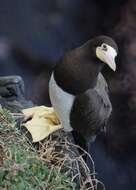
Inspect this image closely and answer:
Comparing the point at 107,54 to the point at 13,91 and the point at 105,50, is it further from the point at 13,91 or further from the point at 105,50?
the point at 13,91

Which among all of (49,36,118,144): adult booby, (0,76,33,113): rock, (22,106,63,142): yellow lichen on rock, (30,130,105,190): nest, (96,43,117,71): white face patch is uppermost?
(96,43,117,71): white face patch

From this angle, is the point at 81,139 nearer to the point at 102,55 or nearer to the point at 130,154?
the point at 102,55

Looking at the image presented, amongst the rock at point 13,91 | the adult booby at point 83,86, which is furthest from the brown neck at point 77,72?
the rock at point 13,91

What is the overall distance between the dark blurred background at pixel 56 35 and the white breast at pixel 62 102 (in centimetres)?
28

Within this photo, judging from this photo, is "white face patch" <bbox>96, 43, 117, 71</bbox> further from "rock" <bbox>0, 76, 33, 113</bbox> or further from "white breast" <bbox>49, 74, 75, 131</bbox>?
"rock" <bbox>0, 76, 33, 113</bbox>

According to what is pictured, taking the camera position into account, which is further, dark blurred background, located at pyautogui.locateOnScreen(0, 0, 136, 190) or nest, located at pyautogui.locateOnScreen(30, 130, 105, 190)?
dark blurred background, located at pyautogui.locateOnScreen(0, 0, 136, 190)

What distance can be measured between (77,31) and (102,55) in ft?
1.22

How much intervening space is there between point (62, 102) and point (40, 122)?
0.10 meters

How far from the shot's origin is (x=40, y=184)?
2.39ft

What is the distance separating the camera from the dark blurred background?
1.22 meters

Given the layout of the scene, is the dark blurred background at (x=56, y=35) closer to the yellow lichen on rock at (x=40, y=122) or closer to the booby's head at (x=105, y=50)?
the yellow lichen on rock at (x=40, y=122)

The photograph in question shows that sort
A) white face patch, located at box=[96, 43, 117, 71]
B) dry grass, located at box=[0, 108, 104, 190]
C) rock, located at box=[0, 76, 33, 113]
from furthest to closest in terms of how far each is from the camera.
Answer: rock, located at box=[0, 76, 33, 113] < white face patch, located at box=[96, 43, 117, 71] < dry grass, located at box=[0, 108, 104, 190]

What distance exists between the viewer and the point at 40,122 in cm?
102

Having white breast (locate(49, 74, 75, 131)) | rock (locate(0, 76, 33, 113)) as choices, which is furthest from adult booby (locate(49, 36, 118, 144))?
rock (locate(0, 76, 33, 113))
